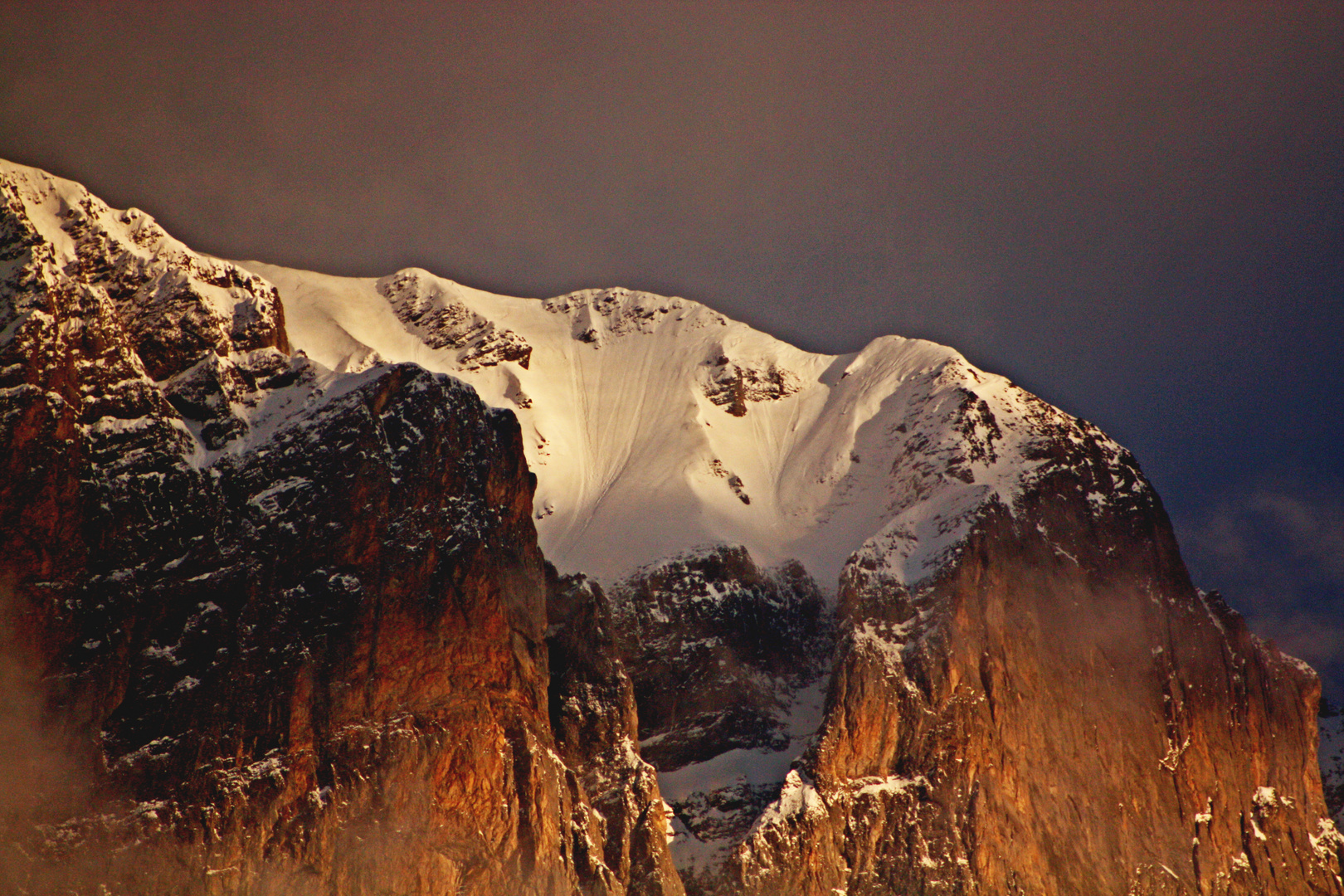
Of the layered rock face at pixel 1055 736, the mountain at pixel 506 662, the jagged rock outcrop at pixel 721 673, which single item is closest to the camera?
the mountain at pixel 506 662

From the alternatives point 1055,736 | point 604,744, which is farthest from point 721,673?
point 1055,736

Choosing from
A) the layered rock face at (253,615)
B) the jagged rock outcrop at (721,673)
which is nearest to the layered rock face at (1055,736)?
the jagged rock outcrop at (721,673)

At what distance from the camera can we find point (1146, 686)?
180250mm

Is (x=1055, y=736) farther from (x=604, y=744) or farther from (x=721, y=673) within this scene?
(x=604, y=744)

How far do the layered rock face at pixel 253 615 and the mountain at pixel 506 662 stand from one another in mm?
283

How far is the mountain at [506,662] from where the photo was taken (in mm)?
135125

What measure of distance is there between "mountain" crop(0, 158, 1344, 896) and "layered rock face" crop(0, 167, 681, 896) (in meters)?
0.28

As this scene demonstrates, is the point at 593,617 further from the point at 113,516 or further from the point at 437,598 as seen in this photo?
the point at 113,516

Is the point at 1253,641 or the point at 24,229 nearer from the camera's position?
the point at 24,229

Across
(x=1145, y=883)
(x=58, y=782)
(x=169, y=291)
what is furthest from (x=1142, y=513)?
(x=58, y=782)

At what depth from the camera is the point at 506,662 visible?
148 meters

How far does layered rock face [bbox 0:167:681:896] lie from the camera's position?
132375 millimetres

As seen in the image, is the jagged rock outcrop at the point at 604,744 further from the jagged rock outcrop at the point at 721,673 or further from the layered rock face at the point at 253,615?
the jagged rock outcrop at the point at 721,673

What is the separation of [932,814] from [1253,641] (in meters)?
54.7
